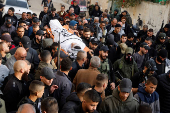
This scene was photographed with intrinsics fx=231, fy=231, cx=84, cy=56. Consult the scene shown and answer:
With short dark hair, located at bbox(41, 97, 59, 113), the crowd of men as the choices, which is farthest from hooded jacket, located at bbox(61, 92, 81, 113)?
short dark hair, located at bbox(41, 97, 59, 113)

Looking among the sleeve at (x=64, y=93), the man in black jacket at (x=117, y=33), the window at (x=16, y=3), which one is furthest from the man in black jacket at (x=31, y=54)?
the window at (x=16, y=3)

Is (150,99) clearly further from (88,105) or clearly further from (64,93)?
(64,93)

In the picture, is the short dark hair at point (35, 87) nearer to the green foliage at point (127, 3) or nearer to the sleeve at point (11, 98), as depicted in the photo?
the sleeve at point (11, 98)

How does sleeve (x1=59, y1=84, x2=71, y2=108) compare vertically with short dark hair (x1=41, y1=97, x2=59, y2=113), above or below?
below

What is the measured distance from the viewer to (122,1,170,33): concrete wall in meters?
12.8

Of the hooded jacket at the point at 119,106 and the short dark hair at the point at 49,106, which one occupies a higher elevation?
the short dark hair at the point at 49,106

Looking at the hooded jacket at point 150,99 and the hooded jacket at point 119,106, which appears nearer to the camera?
the hooded jacket at point 119,106

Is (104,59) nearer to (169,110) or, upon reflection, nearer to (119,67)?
(119,67)

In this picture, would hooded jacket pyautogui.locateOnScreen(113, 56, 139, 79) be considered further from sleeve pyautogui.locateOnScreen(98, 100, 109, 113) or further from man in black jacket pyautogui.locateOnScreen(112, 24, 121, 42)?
man in black jacket pyautogui.locateOnScreen(112, 24, 121, 42)

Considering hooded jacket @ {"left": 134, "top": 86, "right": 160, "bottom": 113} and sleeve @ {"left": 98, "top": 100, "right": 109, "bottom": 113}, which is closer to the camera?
sleeve @ {"left": 98, "top": 100, "right": 109, "bottom": 113}

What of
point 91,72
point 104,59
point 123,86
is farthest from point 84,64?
point 123,86

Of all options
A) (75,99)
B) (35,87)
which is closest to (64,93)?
(75,99)

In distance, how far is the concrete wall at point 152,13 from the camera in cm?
1284

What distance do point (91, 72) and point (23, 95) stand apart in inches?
62.8
